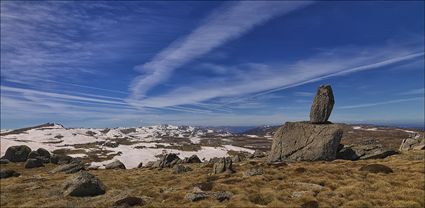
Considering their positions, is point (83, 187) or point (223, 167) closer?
point (83, 187)

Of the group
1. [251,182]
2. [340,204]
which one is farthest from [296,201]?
[251,182]

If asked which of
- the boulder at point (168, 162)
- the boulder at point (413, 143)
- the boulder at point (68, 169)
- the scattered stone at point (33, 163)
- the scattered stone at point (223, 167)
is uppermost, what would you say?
the boulder at point (413, 143)

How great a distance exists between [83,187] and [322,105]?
145ft

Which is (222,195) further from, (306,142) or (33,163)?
(33,163)

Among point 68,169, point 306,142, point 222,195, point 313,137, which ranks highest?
point 313,137

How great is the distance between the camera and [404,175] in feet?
127

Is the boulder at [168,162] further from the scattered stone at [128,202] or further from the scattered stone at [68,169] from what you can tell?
the scattered stone at [128,202]

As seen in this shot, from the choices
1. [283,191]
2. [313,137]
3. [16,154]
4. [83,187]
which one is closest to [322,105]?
[313,137]

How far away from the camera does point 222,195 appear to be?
107 ft

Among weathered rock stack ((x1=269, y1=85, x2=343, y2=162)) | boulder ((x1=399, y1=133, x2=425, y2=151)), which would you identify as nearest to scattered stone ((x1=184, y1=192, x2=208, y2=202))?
weathered rock stack ((x1=269, y1=85, x2=343, y2=162))

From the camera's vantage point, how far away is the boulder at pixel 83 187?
37125 mm

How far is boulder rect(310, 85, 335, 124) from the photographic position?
190 ft

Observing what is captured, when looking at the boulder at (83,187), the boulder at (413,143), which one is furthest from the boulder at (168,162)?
the boulder at (413,143)

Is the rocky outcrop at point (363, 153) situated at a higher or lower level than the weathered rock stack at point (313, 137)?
lower
